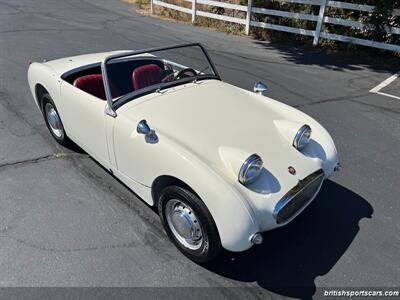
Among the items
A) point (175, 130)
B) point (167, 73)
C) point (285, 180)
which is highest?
point (167, 73)

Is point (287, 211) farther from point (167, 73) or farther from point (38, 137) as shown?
point (38, 137)

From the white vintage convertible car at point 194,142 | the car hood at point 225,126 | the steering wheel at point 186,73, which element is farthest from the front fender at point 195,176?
the steering wheel at point 186,73

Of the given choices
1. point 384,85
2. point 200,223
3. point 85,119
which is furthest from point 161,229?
point 384,85

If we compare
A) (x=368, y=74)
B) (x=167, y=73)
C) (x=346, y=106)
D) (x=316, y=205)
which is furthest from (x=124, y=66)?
(x=368, y=74)

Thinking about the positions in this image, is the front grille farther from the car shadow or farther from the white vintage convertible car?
the car shadow

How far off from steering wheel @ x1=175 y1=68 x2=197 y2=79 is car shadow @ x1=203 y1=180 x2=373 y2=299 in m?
1.98

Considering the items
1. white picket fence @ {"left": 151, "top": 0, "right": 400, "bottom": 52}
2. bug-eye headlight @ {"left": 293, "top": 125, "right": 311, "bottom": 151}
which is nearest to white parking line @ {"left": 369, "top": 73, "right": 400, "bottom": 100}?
white picket fence @ {"left": 151, "top": 0, "right": 400, "bottom": 52}

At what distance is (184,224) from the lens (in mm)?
2848

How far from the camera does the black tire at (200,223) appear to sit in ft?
8.55

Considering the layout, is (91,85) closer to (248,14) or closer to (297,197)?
(297,197)

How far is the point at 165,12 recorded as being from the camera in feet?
49.9

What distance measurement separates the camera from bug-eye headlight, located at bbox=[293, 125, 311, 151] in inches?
123

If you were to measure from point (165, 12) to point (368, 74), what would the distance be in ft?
32.6

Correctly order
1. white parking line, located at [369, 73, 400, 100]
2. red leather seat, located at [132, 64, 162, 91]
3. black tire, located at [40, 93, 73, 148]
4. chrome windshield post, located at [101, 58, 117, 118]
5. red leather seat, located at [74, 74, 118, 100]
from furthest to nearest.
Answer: white parking line, located at [369, 73, 400, 100]
black tire, located at [40, 93, 73, 148]
red leather seat, located at [74, 74, 118, 100]
red leather seat, located at [132, 64, 162, 91]
chrome windshield post, located at [101, 58, 117, 118]
